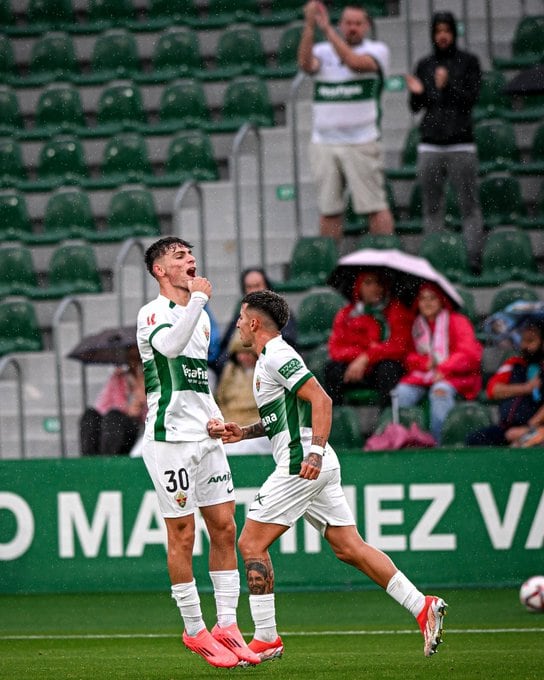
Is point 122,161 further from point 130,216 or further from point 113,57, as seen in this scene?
point 113,57

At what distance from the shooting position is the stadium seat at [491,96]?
1441 centimetres

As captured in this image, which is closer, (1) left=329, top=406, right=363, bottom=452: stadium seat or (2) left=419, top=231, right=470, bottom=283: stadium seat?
(1) left=329, top=406, right=363, bottom=452: stadium seat

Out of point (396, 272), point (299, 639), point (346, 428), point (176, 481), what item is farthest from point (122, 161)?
point (176, 481)

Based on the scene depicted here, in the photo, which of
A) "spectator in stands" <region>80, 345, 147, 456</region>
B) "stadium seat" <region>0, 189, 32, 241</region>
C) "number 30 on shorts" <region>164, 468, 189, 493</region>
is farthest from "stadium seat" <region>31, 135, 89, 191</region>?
"number 30 on shorts" <region>164, 468, 189, 493</region>

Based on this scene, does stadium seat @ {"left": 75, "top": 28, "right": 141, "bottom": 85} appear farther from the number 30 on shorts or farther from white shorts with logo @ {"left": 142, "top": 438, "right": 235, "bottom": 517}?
the number 30 on shorts

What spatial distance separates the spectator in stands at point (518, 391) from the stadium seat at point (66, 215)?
5.02 m

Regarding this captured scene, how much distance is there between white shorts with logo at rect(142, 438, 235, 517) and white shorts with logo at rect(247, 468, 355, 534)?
0.20 m

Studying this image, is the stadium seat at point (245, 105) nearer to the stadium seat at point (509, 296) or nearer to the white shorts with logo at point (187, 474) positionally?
the stadium seat at point (509, 296)

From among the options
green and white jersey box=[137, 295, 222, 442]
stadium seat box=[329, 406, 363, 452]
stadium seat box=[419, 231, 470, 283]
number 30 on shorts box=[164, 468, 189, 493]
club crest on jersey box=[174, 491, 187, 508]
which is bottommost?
stadium seat box=[329, 406, 363, 452]

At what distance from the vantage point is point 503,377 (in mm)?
11320

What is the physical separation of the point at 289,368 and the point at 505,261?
6178mm

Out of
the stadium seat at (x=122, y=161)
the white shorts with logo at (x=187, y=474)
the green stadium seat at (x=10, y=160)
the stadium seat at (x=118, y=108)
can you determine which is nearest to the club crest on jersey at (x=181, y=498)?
the white shorts with logo at (x=187, y=474)

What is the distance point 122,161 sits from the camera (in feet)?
49.4

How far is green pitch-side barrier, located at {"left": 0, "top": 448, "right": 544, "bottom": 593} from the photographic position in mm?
10539
